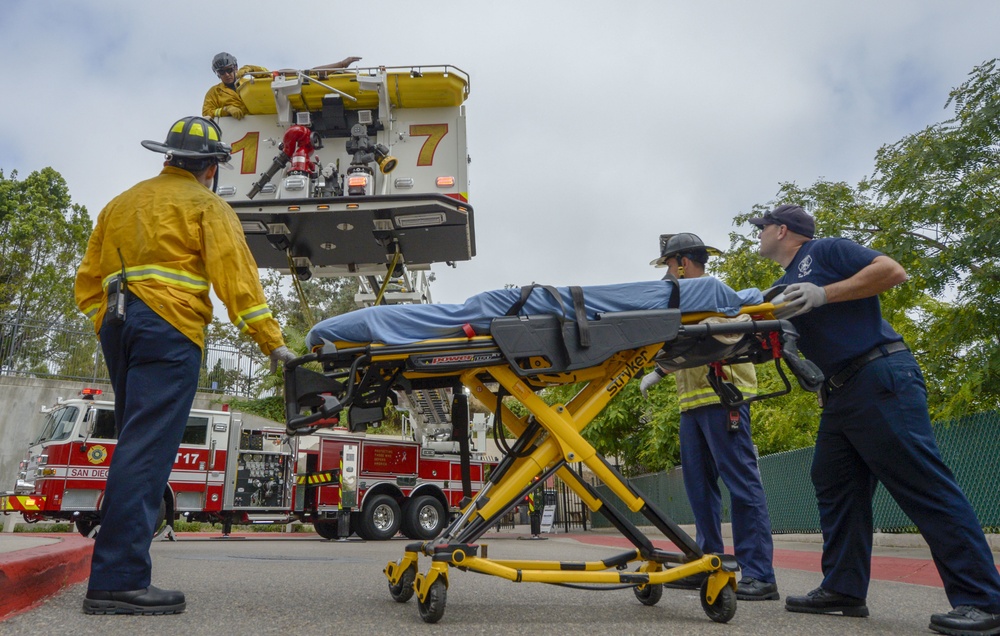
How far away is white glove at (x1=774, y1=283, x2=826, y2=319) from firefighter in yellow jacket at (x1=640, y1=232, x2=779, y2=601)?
0.69 metres

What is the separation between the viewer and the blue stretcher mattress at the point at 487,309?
3.20 meters

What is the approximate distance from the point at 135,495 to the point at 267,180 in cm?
522

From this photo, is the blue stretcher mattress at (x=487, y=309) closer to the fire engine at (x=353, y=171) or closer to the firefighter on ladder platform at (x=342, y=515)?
the fire engine at (x=353, y=171)

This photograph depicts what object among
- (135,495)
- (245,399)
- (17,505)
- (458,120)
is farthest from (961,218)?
(245,399)

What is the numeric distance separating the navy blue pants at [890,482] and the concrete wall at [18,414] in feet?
56.7

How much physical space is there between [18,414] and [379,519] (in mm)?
9255

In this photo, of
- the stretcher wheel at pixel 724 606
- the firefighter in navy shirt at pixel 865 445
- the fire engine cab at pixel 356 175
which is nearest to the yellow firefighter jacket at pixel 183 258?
the stretcher wheel at pixel 724 606

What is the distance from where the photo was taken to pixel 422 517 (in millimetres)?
15641

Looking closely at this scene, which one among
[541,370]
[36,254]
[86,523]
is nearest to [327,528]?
[86,523]

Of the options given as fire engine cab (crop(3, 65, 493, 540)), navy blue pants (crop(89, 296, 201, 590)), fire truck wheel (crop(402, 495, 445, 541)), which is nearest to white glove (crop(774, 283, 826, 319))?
navy blue pants (crop(89, 296, 201, 590))

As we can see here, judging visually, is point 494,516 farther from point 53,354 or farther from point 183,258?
point 53,354

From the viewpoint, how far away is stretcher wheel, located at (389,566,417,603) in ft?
11.4

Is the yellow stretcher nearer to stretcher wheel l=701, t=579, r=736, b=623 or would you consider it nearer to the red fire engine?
stretcher wheel l=701, t=579, r=736, b=623

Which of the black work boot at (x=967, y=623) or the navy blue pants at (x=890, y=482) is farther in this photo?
the navy blue pants at (x=890, y=482)
